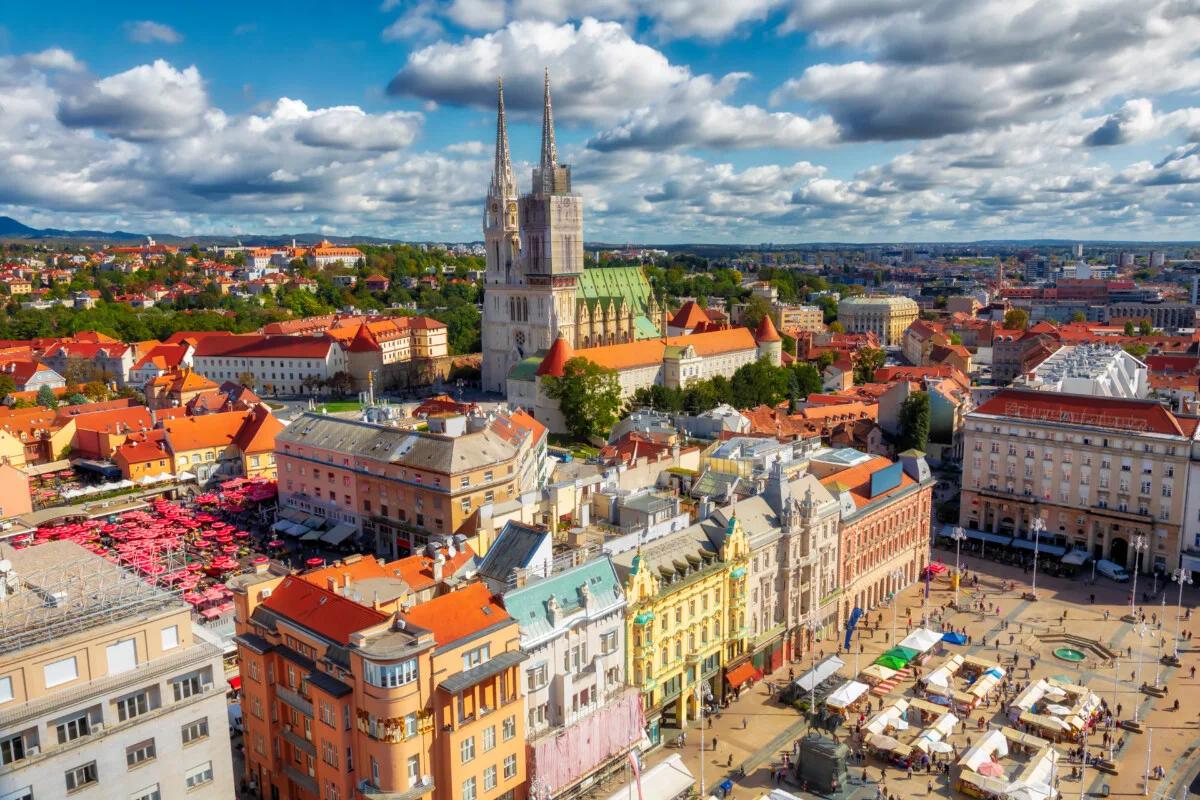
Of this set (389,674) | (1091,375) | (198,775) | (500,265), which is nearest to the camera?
(198,775)

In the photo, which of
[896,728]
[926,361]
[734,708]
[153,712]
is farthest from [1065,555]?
[926,361]

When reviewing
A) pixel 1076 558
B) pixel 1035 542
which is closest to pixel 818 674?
pixel 1035 542

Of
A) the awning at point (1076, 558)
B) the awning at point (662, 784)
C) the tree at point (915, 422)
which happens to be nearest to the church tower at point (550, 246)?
the tree at point (915, 422)

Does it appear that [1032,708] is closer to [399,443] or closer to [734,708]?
[734,708]

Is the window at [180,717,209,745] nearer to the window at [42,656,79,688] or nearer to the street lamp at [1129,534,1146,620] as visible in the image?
the window at [42,656,79,688]

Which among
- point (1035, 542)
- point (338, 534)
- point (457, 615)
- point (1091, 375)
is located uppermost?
point (1091, 375)

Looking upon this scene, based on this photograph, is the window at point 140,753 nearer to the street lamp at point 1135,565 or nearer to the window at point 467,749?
the window at point 467,749

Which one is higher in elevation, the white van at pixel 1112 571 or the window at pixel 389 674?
the window at pixel 389 674

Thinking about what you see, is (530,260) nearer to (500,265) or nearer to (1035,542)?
(500,265)
